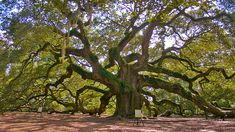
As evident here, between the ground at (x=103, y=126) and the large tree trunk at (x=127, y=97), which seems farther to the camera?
the large tree trunk at (x=127, y=97)

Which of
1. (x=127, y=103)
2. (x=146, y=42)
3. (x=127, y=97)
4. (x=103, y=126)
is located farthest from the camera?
(x=127, y=97)

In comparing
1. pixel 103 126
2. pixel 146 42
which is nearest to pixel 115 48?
pixel 146 42

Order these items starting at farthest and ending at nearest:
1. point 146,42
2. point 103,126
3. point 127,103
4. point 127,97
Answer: point 127,97
point 127,103
point 146,42
point 103,126

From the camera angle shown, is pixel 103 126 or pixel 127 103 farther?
pixel 127 103

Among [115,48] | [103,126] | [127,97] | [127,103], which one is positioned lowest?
[103,126]

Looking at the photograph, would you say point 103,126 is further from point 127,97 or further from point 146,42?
point 146,42

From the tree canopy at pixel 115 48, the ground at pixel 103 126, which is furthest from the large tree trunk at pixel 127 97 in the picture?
the ground at pixel 103 126

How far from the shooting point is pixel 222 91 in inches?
972

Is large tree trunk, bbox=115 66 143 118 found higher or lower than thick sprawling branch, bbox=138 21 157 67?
lower

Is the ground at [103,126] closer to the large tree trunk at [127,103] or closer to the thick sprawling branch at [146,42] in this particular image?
the large tree trunk at [127,103]

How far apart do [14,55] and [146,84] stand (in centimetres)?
780

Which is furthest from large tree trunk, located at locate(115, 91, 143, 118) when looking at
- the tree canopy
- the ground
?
the ground

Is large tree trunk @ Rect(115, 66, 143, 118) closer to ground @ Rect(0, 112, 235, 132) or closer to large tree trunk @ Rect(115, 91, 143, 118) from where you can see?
large tree trunk @ Rect(115, 91, 143, 118)

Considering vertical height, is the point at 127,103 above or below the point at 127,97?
below
